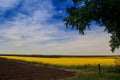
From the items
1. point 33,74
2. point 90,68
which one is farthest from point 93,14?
point 90,68

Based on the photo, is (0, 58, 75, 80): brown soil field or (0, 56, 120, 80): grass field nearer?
(0, 56, 120, 80): grass field

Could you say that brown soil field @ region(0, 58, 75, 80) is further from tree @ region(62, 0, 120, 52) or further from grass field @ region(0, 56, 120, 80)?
tree @ region(62, 0, 120, 52)

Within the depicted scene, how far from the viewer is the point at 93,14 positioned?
78.7 feet

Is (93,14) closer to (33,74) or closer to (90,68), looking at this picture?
(33,74)

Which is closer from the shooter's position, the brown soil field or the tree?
the tree

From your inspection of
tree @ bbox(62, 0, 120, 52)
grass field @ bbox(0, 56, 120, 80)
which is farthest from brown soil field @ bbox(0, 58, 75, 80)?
tree @ bbox(62, 0, 120, 52)

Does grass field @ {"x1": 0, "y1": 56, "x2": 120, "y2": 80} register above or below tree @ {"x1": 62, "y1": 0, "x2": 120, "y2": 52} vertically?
below

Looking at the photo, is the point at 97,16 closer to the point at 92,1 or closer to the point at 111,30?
the point at 92,1

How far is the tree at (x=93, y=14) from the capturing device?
77.5ft

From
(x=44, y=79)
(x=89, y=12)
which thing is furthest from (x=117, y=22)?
(x=44, y=79)

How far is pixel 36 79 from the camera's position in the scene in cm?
2619

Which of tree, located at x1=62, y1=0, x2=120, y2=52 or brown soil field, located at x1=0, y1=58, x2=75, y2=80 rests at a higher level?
tree, located at x1=62, y1=0, x2=120, y2=52

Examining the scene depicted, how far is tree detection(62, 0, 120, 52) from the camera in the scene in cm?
2361

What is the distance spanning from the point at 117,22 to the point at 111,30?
3.44 m
